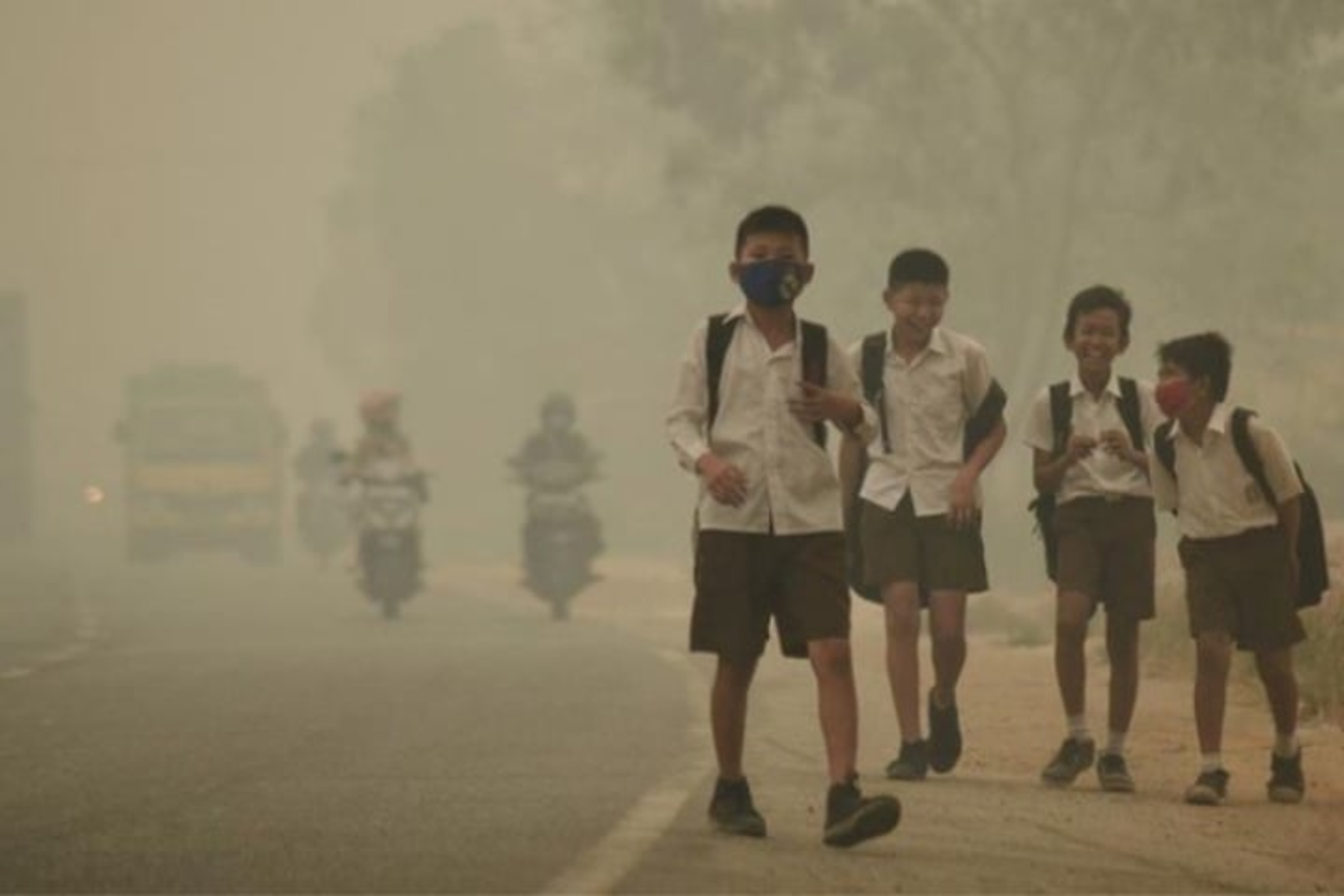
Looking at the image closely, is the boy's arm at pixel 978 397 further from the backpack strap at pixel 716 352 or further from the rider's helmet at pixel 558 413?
the rider's helmet at pixel 558 413

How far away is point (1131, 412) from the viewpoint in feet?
38.1

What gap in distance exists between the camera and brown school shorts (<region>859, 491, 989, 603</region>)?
1165 centimetres

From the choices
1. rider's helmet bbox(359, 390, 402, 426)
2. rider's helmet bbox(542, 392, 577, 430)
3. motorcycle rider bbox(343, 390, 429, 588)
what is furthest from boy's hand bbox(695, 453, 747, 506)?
rider's helmet bbox(542, 392, 577, 430)

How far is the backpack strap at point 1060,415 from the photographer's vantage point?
11688mm

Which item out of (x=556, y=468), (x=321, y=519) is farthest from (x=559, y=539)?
(x=321, y=519)

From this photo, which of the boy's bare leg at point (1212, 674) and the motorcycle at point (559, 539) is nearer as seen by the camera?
the boy's bare leg at point (1212, 674)

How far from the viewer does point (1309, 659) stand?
52.1 ft

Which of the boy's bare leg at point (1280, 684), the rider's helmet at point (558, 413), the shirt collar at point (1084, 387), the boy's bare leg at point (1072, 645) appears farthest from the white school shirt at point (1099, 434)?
the rider's helmet at point (558, 413)

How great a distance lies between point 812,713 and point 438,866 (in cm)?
681

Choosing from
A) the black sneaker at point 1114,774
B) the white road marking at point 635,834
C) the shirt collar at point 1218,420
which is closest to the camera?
the white road marking at point 635,834

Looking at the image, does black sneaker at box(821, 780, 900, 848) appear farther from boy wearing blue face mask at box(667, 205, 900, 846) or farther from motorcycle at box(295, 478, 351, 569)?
motorcycle at box(295, 478, 351, 569)

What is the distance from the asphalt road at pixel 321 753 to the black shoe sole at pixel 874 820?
0.85 metres

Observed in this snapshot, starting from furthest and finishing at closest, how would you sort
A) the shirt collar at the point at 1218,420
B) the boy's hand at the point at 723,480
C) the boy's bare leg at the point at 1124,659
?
the boy's bare leg at the point at 1124,659 < the shirt collar at the point at 1218,420 < the boy's hand at the point at 723,480

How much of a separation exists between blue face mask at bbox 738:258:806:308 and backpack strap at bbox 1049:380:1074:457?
2.51m
